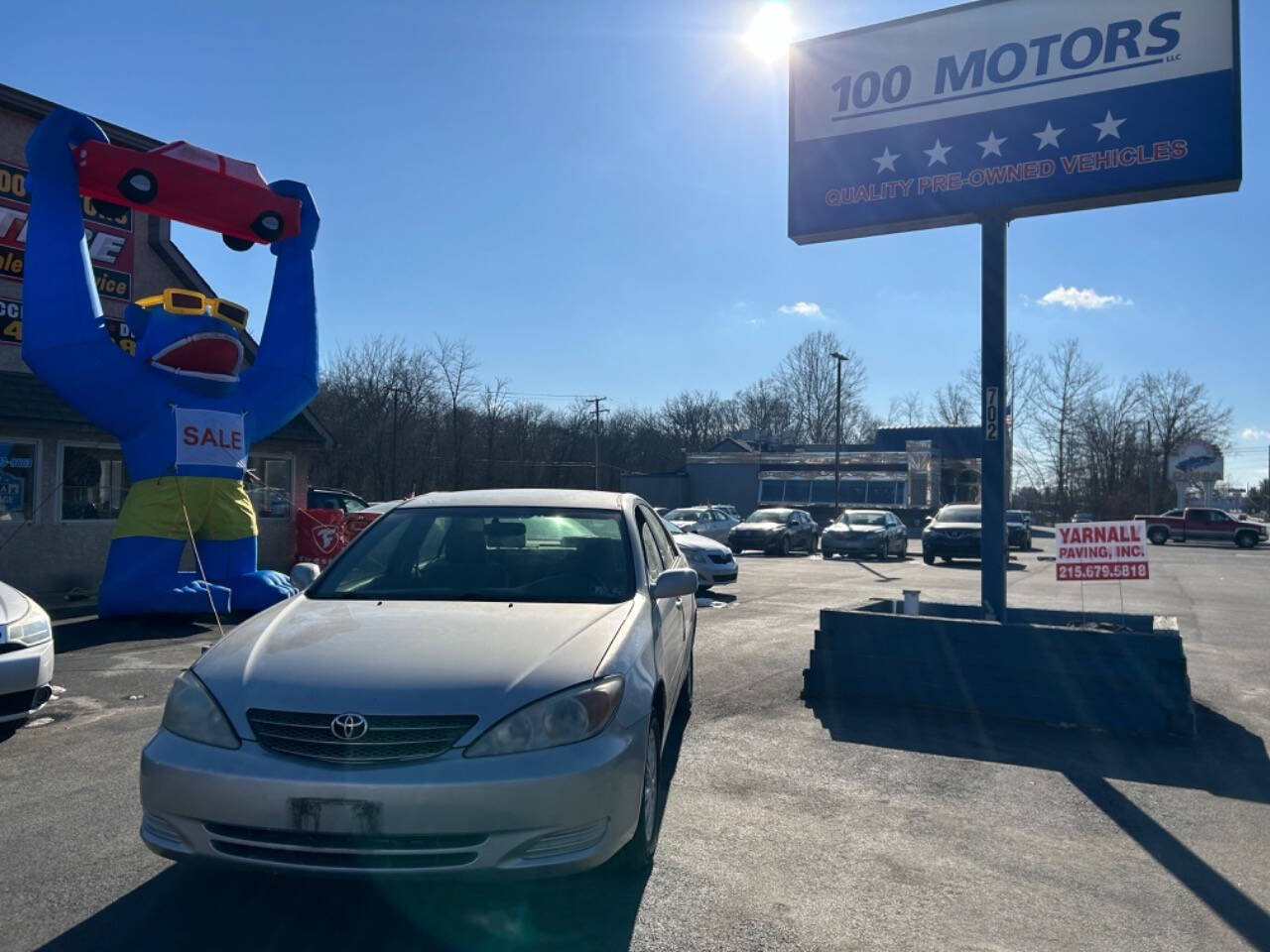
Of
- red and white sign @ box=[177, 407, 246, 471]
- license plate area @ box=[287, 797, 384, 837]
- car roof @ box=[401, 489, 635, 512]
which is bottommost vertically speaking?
license plate area @ box=[287, 797, 384, 837]

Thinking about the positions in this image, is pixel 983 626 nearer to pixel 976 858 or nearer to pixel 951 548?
pixel 976 858

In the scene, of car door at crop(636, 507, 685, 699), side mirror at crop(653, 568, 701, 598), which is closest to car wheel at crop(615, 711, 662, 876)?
car door at crop(636, 507, 685, 699)

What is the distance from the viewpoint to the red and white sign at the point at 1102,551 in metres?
7.67

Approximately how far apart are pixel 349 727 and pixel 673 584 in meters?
1.96

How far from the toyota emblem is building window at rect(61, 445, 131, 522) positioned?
1256 centimetres

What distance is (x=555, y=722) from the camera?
3574 mm

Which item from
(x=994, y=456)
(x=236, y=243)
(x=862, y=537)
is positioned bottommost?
(x=862, y=537)

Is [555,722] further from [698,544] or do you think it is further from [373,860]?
[698,544]

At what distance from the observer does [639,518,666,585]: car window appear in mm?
5379

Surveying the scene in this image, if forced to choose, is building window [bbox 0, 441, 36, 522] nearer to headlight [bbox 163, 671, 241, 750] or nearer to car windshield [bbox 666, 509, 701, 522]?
headlight [bbox 163, 671, 241, 750]

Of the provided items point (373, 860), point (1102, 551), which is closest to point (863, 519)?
point (1102, 551)

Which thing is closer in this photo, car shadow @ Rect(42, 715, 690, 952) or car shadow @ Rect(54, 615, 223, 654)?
car shadow @ Rect(42, 715, 690, 952)

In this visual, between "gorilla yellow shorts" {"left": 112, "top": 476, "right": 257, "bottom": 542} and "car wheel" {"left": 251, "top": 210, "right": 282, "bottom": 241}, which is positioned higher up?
"car wheel" {"left": 251, "top": 210, "right": 282, "bottom": 241}

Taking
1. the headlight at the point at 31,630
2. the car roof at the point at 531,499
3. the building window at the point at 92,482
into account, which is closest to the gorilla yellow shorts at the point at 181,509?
the building window at the point at 92,482
